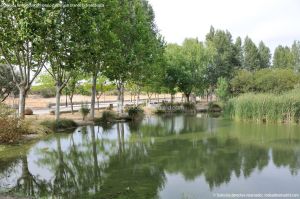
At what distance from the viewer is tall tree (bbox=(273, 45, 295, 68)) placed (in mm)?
87500

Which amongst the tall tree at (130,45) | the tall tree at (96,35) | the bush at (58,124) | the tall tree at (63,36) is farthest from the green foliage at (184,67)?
the tall tree at (63,36)

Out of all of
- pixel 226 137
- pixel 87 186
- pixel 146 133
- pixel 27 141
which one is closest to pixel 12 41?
pixel 27 141

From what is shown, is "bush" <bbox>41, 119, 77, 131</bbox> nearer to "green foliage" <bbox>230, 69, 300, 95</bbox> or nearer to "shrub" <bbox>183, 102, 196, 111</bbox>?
"shrub" <bbox>183, 102, 196, 111</bbox>

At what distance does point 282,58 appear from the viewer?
89.5 meters

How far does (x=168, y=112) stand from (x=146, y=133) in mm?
19606

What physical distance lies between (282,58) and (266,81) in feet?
140

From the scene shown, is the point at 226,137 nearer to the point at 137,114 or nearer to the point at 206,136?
the point at 206,136

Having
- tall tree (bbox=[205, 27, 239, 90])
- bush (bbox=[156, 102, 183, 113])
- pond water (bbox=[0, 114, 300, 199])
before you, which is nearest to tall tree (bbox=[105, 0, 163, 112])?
bush (bbox=[156, 102, 183, 113])

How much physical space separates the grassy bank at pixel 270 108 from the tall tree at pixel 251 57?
176 ft

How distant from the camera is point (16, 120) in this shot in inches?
717

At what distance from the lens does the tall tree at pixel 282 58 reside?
87.5 m

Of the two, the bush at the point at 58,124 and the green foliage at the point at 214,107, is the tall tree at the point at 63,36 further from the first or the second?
the green foliage at the point at 214,107

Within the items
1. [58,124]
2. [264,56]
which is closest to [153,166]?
[58,124]

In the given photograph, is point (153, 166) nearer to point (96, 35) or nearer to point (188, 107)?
point (96, 35)
